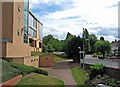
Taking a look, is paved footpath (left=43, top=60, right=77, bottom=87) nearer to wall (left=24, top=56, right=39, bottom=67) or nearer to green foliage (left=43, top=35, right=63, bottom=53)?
wall (left=24, top=56, right=39, bottom=67)

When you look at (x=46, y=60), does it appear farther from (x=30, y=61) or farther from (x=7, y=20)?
(x=7, y=20)

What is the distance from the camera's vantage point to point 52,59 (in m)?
61.8

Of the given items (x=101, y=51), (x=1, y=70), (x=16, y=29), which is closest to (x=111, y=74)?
(x=1, y=70)

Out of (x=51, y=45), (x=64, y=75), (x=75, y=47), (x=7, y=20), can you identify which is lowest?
(x=64, y=75)

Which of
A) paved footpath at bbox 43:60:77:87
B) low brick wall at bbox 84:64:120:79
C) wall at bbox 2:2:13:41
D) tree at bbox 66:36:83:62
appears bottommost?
paved footpath at bbox 43:60:77:87

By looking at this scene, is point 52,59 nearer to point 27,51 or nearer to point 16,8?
point 27,51

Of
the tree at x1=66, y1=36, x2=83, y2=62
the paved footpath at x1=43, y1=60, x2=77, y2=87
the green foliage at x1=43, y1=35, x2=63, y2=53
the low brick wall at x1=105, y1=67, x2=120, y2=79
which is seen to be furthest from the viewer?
the green foliage at x1=43, y1=35, x2=63, y2=53

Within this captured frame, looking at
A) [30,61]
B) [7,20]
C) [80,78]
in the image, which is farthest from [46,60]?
[80,78]

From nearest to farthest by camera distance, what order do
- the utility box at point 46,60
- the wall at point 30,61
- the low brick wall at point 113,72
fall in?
the low brick wall at point 113,72 → the wall at point 30,61 → the utility box at point 46,60

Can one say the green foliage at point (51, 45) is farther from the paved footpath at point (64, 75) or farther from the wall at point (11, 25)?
the wall at point (11, 25)

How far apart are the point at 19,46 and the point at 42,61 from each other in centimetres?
1757

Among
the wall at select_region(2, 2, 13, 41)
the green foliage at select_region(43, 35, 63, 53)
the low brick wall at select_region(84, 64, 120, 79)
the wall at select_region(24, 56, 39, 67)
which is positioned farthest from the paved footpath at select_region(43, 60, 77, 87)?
the green foliage at select_region(43, 35, 63, 53)

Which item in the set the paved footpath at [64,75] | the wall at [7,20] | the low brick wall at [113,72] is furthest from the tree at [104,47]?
the low brick wall at [113,72]

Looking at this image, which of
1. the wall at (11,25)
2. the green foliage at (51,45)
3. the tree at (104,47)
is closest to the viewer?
the wall at (11,25)
